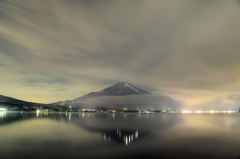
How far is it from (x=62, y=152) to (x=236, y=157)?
17173mm

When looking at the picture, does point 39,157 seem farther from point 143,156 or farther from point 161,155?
point 161,155

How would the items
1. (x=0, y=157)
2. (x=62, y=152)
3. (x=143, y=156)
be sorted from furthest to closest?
1. (x=62, y=152)
2. (x=143, y=156)
3. (x=0, y=157)

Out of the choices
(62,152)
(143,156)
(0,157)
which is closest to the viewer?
(0,157)

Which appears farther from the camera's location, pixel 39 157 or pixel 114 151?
pixel 114 151

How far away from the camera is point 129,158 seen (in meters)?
16.9

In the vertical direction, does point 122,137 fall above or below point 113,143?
below

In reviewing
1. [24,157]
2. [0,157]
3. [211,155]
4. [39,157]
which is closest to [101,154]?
[39,157]

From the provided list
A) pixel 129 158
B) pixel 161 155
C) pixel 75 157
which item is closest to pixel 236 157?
pixel 161 155

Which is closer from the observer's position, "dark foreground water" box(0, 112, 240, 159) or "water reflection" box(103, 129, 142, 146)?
"dark foreground water" box(0, 112, 240, 159)

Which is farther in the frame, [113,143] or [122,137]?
[122,137]

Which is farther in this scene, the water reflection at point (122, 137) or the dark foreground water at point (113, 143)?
the water reflection at point (122, 137)

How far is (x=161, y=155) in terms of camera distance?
18391mm

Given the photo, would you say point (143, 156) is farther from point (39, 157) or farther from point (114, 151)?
point (39, 157)

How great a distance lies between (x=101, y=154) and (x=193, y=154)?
30.2ft
